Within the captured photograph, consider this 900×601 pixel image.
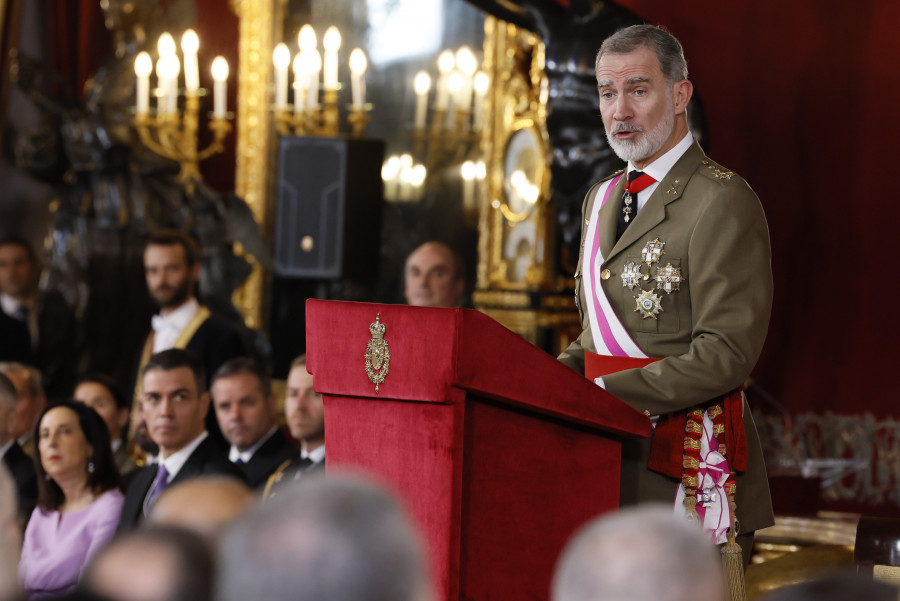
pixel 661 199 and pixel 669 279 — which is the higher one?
pixel 661 199

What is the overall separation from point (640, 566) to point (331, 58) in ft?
17.7

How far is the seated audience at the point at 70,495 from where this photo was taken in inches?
132

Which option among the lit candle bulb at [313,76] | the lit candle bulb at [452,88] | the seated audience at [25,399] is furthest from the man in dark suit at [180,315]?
the lit candle bulb at [452,88]

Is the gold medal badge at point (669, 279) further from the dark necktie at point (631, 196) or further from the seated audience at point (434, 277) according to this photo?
the seated audience at point (434, 277)

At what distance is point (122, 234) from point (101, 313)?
428mm

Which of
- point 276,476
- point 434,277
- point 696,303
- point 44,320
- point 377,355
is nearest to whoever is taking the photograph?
point 377,355

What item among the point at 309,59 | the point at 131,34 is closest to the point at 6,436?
the point at 309,59

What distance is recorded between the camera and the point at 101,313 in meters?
6.51

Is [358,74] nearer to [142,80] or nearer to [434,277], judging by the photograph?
[142,80]

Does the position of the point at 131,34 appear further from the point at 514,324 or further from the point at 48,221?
the point at 514,324

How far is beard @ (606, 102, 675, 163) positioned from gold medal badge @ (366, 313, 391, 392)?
62cm

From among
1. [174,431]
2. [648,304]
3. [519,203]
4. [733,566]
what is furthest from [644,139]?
[519,203]

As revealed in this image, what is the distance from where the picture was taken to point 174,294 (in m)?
4.86

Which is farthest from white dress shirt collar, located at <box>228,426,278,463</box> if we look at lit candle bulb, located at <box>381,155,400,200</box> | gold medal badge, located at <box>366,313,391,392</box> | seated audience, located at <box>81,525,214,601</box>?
seated audience, located at <box>81,525,214,601</box>
